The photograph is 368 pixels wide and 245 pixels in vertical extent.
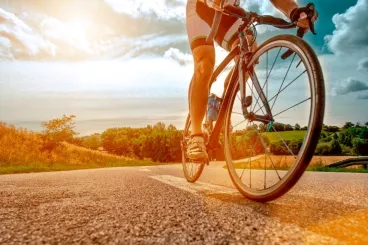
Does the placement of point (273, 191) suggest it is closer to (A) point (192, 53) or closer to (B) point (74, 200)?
(B) point (74, 200)

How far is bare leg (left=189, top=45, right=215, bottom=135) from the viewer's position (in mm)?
3094

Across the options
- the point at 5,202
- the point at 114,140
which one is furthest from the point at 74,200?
the point at 114,140

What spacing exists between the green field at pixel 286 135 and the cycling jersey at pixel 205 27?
4.09 ft

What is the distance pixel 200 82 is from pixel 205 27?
66 centimetres

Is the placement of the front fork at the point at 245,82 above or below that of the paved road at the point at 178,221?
above

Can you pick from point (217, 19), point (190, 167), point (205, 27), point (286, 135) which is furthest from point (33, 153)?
point (286, 135)

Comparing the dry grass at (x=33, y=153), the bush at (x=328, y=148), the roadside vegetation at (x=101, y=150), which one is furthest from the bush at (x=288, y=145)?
the bush at (x=328, y=148)

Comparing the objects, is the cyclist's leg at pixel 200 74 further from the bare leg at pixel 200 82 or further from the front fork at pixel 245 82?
the front fork at pixel 245 82

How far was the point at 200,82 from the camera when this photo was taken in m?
3.10

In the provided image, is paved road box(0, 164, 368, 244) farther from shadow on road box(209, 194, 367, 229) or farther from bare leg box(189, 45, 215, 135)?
bare leg box(189, 45, 215, 135)

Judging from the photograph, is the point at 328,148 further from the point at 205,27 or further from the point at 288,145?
the point at 288,145

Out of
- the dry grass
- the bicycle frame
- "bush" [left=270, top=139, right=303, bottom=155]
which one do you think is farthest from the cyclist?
the dry grass

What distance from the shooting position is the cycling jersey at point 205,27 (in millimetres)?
3211

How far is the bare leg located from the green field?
0.83 metres
